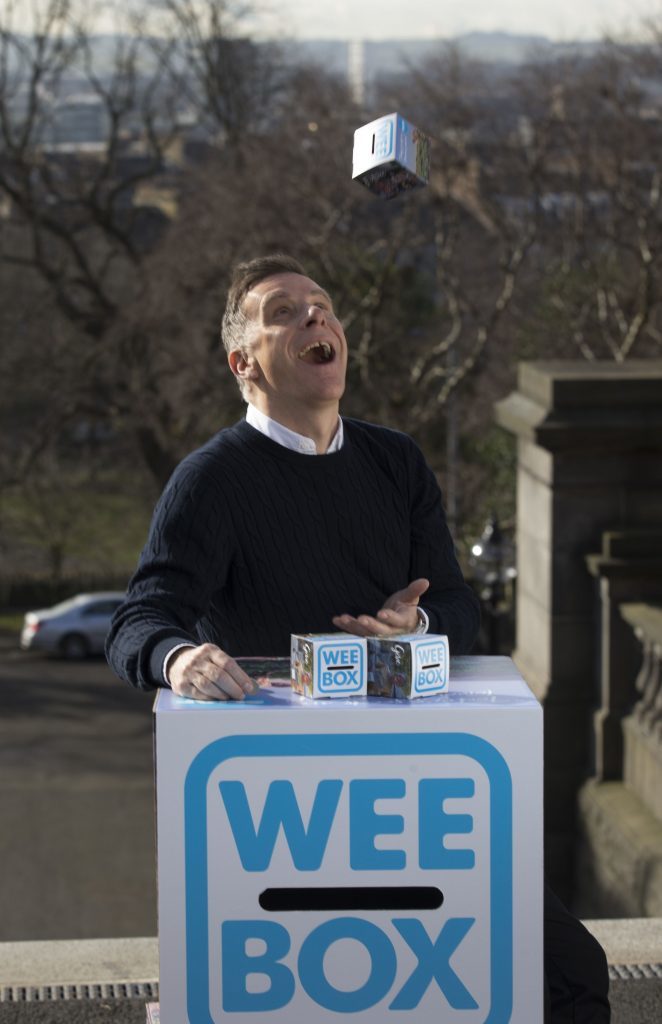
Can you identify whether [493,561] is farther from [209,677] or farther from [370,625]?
[209,677]

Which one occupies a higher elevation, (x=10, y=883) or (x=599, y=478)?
(x=599, y=478)

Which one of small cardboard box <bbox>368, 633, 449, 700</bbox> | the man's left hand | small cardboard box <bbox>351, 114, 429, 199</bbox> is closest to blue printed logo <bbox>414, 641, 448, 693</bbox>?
small cardboard box <bbox>368, 633, 449, 700</bbox>

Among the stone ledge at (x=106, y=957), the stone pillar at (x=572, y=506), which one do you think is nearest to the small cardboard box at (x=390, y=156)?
the stone ledge at (x=106, y=957)

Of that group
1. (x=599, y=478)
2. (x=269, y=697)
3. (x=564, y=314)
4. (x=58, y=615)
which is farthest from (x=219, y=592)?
(x=58, y=615)

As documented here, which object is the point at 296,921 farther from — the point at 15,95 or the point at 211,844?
the point at 15,95

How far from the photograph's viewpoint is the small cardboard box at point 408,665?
2812 millimetres

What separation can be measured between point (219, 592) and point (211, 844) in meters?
0.62

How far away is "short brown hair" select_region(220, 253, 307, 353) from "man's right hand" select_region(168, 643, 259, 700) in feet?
2.50

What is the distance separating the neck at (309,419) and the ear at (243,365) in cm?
5

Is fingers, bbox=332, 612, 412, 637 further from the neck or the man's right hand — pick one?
the neck

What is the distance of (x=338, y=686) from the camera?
284 cm

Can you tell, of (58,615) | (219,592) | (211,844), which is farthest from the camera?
(58,615)

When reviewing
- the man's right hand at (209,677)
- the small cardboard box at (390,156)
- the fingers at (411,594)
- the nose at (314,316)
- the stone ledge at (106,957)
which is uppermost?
the small cardboard box at (390,156)

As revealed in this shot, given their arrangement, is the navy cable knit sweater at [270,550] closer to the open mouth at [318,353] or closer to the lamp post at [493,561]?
the open mouth at [318,353]
